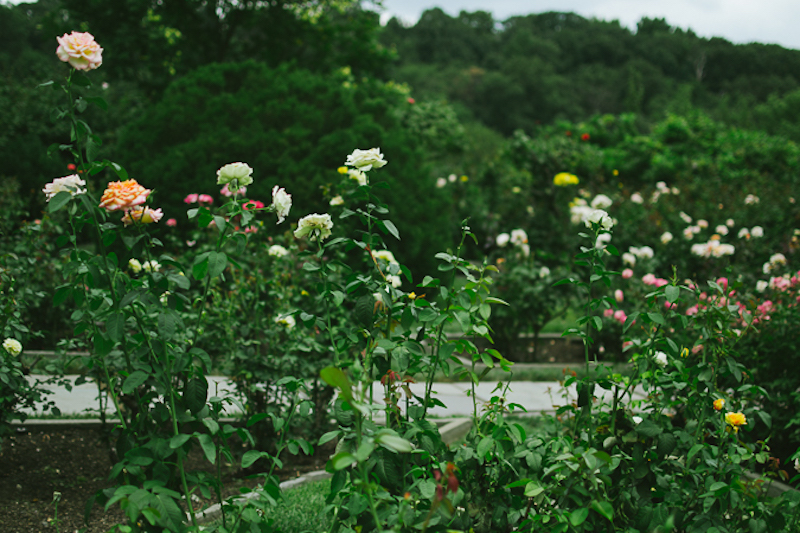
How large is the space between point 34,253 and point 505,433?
2544 mm

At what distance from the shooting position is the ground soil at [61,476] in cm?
209

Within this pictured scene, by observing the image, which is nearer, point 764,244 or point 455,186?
point 764,244

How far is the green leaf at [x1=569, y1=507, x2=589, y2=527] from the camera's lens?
1.38m

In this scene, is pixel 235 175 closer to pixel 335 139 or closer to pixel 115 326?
pixel 115 326

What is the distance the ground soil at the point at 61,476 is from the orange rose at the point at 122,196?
0.99 metres

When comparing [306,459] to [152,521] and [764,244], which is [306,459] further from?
[764,244]

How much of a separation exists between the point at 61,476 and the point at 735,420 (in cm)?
254

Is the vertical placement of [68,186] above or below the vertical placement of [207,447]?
above

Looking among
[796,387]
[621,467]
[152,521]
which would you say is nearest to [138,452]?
[152,521]

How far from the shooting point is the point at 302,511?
2.24m

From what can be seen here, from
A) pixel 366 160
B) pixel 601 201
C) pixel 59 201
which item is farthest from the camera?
pixel 601 201

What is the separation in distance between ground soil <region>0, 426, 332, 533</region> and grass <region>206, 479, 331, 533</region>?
0.63ft

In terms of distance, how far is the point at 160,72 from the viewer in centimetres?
1332

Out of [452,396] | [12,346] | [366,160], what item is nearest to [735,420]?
[366,160]
